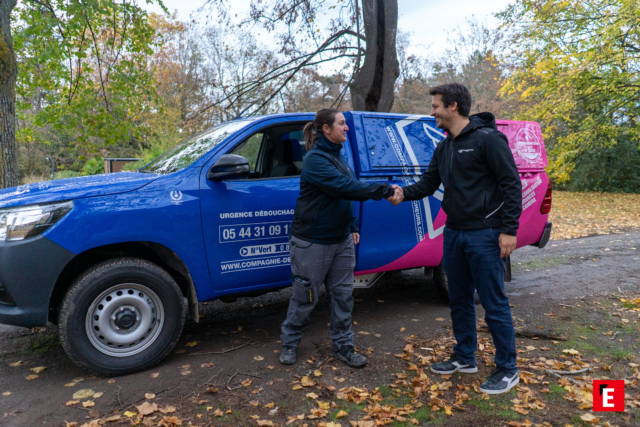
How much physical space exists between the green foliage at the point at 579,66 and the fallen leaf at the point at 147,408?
16462mm

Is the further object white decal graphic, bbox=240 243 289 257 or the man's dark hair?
white decal graphic, bbox=240 243 289 257

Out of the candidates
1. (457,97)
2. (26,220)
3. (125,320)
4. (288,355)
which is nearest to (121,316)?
(125,320)

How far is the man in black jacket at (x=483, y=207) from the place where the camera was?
10.7ft

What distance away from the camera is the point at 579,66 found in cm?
1555

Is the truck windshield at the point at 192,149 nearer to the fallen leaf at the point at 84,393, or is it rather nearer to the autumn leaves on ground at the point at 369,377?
the autumn leaves on ground at the point at 369,377

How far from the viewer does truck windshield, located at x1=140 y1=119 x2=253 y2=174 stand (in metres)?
4.15

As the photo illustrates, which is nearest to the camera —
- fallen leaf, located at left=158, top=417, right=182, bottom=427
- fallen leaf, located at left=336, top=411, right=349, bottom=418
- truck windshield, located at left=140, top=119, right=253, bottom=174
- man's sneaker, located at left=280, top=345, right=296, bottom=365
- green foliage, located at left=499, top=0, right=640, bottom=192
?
fallen leaf, located at left=158, top=417, right=182, bottom=427

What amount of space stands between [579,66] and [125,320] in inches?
652

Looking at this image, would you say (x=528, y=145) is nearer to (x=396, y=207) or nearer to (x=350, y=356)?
(x=396, y=207)

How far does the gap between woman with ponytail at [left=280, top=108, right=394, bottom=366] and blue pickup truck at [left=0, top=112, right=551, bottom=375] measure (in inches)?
19.4

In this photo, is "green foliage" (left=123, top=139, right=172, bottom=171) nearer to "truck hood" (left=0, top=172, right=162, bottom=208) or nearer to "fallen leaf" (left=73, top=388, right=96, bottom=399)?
"truck hood" (left=0, top=172, right=162, bottom=208)

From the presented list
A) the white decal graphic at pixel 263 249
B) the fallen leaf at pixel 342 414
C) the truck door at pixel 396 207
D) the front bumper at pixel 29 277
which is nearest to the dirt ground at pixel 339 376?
the fallen leaf at pixel 342 414

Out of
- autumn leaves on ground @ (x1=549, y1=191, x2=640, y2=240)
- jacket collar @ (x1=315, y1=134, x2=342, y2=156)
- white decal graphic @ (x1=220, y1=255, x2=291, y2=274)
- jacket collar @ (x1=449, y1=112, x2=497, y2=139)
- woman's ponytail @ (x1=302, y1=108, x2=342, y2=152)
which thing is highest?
woman's ponytail @ (x1=302, y1=108, x2=342, y2=152)

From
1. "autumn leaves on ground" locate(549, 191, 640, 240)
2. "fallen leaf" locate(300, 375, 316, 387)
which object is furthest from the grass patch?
"autumn leaves on ground" locate(549, 191, 640, 240)
